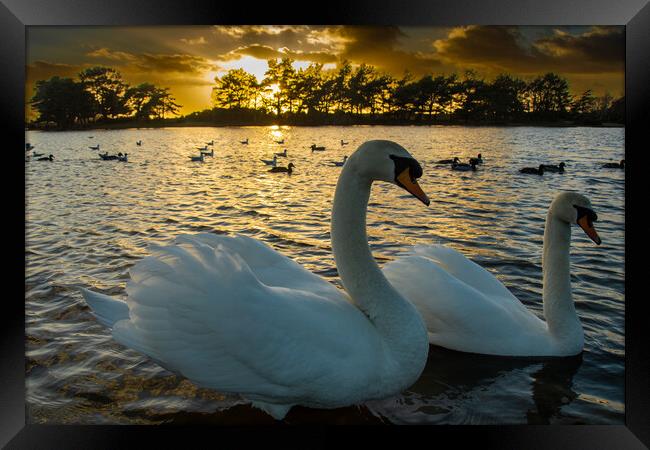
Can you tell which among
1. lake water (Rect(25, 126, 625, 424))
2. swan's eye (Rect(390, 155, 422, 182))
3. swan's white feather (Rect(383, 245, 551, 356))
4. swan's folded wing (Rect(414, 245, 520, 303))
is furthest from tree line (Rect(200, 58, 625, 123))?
swan's eye (Rect(390, 155, 422, 182))

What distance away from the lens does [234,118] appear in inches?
175

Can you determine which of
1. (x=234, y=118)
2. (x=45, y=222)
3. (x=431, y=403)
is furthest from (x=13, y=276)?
(x=431, y=403)

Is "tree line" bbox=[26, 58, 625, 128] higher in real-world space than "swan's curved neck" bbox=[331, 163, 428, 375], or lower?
higher

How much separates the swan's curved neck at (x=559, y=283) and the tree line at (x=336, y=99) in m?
0.76

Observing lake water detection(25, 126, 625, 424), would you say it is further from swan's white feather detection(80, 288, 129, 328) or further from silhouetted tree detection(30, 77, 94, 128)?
swan's white feather detection(80, 288, 129, 328)

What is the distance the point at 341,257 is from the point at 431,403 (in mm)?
990

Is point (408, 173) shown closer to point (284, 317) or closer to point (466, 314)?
point (284, 317)

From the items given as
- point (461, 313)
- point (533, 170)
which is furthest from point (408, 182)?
point (533, 170)

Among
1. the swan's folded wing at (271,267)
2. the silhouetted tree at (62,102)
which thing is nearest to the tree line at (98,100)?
the silhouetted tree at (62,102)

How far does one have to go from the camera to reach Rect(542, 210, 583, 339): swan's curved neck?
368 cm

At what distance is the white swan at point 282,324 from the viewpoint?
2.57 meters

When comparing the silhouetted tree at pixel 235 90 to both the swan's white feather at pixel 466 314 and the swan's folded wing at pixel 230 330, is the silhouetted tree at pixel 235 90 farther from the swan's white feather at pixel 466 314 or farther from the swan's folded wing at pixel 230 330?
the swan's folded wing at pixel 230 330
